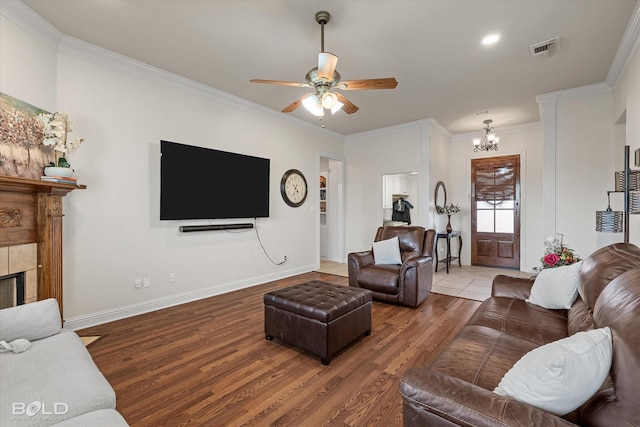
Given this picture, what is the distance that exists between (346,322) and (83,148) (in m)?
3.09

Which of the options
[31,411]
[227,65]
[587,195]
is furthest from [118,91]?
[587,195]

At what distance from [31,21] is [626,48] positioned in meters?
5.57

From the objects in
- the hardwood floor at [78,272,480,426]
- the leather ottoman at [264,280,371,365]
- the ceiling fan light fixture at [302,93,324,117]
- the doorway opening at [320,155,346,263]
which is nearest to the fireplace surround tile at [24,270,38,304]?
the hardwood floor at [78,272,480,426]

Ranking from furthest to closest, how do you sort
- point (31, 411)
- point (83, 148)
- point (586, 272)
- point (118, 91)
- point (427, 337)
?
point (118, 91) → point (83, 148) → point (427, 337) → point (586, 272) → point (31, 411)

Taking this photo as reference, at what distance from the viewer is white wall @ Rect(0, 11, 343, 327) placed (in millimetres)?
2910

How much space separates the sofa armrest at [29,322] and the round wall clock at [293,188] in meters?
3.59

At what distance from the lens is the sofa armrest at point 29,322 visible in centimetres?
165

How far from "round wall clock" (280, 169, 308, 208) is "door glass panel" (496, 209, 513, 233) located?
13.2 feet

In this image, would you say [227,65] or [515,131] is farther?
[515,131]

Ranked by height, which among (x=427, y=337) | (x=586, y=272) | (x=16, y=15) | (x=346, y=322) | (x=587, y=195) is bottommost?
(x=427, y=337)

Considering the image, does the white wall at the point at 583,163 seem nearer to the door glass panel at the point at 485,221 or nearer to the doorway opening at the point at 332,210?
the door glass panel at the point at 485,221

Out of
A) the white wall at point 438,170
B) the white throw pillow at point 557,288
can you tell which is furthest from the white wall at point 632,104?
the white wall at point 438,170

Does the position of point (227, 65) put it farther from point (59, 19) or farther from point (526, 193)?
point (526, 193)

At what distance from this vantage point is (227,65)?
3408 millimetres
